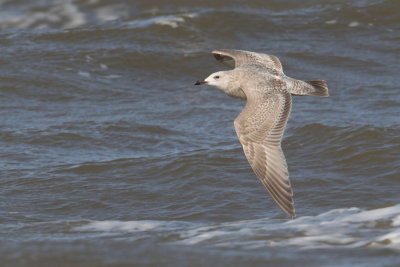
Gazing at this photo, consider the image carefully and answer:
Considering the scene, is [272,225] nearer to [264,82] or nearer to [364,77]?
[264,82]

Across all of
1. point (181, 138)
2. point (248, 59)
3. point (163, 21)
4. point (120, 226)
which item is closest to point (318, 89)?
point (248, 59)

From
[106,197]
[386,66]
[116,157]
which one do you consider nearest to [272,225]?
[106,197]

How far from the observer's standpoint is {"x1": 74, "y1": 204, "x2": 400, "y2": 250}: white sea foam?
214 inches

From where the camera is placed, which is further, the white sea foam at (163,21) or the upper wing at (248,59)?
the white sea foam at (163,21)

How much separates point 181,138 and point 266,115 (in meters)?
2.52

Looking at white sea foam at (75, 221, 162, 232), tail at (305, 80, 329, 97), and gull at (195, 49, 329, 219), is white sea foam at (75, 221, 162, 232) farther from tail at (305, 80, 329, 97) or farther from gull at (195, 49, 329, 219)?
tail at (305, 80, 329, 97)

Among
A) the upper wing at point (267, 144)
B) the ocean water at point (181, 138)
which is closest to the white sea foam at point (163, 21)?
the ocean water at point (181, 138)

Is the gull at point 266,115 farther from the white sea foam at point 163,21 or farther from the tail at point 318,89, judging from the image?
the white sea foam at point 163,21

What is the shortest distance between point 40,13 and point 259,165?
722 centimetres

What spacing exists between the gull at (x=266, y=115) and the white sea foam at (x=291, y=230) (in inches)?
9.4

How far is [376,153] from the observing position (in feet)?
25.5

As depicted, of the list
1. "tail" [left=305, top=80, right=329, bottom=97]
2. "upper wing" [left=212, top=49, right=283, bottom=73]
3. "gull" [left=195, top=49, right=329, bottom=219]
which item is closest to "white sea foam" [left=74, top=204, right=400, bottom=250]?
"gull" [left=195, top=49, right=329, bottom=219]

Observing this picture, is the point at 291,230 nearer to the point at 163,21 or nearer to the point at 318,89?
the point at 318,89

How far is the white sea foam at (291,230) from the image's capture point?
17.8ft
